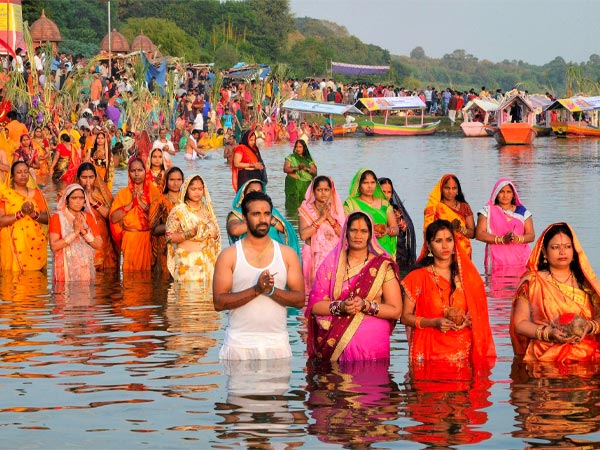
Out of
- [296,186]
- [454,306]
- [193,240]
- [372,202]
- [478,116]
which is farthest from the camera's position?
[478,116]

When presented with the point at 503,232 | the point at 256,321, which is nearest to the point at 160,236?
the point at 503,232

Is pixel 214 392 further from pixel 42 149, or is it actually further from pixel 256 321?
pixel 42 149

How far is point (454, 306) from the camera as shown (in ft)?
25.4

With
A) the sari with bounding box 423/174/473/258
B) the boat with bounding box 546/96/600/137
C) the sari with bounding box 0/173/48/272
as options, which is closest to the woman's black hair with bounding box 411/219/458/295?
the sari with bounding box 423/174/473/258

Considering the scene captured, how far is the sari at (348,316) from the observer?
25.1 ft

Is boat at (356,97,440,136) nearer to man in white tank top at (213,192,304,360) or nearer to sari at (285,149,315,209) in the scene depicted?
sari at (285,149,315,209)

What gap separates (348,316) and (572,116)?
39.5 metres

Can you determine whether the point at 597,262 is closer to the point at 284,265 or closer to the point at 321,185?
the point at 321,185

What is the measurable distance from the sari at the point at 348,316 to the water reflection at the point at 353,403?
8cm

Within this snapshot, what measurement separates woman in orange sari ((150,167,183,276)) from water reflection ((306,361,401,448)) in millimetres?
4613

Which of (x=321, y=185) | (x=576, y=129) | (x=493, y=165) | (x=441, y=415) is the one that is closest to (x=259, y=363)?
(x=441, y=415)

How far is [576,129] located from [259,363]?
38.7 metres

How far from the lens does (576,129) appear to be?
44875 millimetres

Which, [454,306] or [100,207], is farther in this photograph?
[100,207]
